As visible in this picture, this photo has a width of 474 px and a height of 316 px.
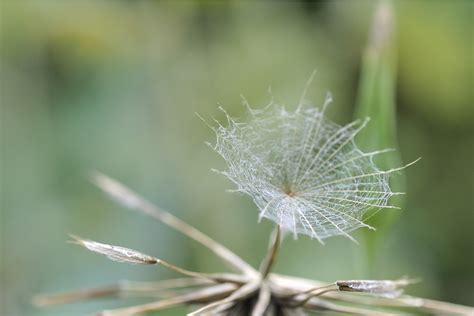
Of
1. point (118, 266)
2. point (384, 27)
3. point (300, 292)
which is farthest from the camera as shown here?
point (118, 266)

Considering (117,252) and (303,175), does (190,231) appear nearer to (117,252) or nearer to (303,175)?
(303,175)

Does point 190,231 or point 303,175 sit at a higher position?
point 303,175

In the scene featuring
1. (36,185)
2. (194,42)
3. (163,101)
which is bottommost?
(36,185)

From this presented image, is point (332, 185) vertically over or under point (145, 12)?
under

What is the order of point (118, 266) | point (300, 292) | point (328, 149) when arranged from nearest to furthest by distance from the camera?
point (300, 292)
point (328, 149)
point (118, 266)

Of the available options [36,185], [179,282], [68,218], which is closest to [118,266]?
[68,218]

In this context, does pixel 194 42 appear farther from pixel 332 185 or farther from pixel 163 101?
pixel 332 185

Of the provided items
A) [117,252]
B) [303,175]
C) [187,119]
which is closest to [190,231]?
[303,175]

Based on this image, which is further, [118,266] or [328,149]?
[118,266]
